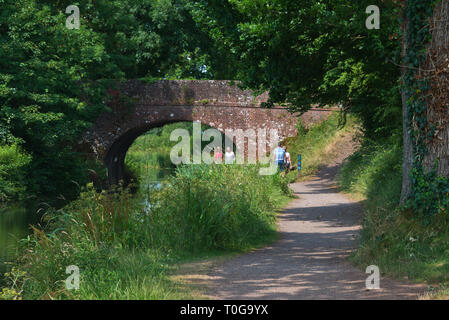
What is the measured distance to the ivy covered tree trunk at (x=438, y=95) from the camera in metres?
7.88

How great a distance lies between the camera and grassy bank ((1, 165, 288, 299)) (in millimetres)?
6773

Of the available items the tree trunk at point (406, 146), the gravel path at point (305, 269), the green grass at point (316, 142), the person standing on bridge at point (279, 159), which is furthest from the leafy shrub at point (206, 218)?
the green grass at point (316, 142)

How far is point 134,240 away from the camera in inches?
337

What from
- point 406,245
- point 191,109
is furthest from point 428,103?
point 191,109

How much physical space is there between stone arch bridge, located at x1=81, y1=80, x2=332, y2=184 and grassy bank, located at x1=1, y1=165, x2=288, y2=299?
54.1 feet

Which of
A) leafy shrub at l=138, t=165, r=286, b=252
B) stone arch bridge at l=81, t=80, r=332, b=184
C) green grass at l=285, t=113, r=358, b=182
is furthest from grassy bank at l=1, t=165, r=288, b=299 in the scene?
stone arch bridge at l=81, t=80, r=332, b=184

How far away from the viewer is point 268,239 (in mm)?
10297

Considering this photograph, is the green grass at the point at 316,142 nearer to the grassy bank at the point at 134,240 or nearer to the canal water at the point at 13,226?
the canal water at the point at 13,226

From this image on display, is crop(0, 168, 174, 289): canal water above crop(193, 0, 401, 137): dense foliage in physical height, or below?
below

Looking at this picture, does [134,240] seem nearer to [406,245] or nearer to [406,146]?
[406,245]

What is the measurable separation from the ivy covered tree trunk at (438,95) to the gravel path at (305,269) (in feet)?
5.48

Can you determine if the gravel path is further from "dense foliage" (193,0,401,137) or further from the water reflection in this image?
the water reflection
